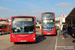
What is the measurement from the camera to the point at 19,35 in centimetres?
1011

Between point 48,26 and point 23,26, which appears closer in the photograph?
point 23,26

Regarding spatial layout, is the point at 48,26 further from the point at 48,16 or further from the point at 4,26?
the point at 4,26

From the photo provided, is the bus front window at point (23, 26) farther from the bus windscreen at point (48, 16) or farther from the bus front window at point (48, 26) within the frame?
the bus front window at point (48, 26)

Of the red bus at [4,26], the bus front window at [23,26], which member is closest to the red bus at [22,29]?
the bus front window at [23,26]

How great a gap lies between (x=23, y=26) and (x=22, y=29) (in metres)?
0.30

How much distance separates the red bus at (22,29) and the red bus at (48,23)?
899 cm

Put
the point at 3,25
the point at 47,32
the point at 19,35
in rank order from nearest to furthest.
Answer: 1. the point at 19,35
2. the point at 47,32
3. the point at 3,25

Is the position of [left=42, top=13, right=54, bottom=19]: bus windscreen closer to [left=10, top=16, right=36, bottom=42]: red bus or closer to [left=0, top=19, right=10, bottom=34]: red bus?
[left=10, top=16, right=36, bottom=42]: red bus

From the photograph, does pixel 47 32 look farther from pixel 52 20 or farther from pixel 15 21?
pixel 15 21

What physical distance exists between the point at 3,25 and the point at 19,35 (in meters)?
18.5

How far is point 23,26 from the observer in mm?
10320

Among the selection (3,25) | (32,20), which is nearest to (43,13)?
(32,20)

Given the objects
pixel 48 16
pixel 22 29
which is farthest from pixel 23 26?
pixel 48 16

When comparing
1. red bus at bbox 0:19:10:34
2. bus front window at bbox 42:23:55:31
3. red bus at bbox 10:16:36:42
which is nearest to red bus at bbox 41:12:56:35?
bus front window at bbox 42:23:55:31
